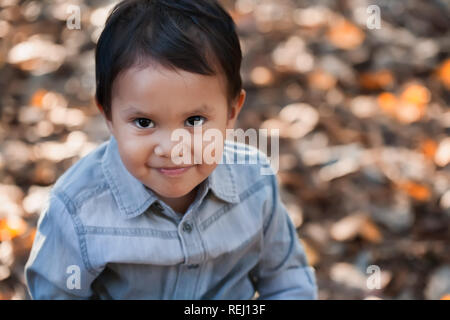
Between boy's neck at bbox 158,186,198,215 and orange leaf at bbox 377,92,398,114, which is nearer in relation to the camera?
boy's neck at bbox 158,186,198,215

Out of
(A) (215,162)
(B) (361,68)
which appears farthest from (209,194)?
(B) (361,68)

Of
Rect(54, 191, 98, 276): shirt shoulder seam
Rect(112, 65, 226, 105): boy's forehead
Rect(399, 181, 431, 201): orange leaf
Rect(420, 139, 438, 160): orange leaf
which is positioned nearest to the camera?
Rect(112, 65, 226, 105): boy's forehead

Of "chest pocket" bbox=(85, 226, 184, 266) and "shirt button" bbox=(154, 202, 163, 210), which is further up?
"shirt button" bbox=(154, 202, 163, 210)

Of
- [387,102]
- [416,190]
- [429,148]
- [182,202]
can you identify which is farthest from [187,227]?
[387,102]

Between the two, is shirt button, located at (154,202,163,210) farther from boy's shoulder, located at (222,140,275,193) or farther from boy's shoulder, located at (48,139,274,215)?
boy's shoulder, located at (222,140,275,193)

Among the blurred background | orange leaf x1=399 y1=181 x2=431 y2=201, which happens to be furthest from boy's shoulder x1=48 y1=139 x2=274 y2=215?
orange leaf x1=399 y1=181 x2=431 y2=201

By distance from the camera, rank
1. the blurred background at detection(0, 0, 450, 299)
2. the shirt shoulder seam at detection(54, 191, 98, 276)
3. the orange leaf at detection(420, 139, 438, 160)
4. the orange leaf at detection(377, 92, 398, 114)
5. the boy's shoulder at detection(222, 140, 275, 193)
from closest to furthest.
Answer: the shirt shoulder seam at detection(54, 191, 98, 276)
the boy's shoulder at detection(222, 140, 275, 193)
the blurred background at detection(0, 0, 450, 299)
the orange leaf at detection(420, 139, 438, 160)
the orange leaf at detection(377, 92, 398, 114)

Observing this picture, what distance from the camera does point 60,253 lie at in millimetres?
1115

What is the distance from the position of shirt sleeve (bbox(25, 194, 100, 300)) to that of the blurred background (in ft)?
1.54

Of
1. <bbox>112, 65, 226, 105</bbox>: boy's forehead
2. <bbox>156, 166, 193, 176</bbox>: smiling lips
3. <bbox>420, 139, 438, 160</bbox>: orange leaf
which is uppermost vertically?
<bbox>112, 65, 226, 105</bbox>: boy's forehead

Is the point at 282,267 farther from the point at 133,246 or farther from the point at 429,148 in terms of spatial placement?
the point at 429,148

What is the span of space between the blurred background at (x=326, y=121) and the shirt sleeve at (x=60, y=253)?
470 mm

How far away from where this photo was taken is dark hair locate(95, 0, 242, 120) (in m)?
0.97

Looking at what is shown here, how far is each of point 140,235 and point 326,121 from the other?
1.07 m
